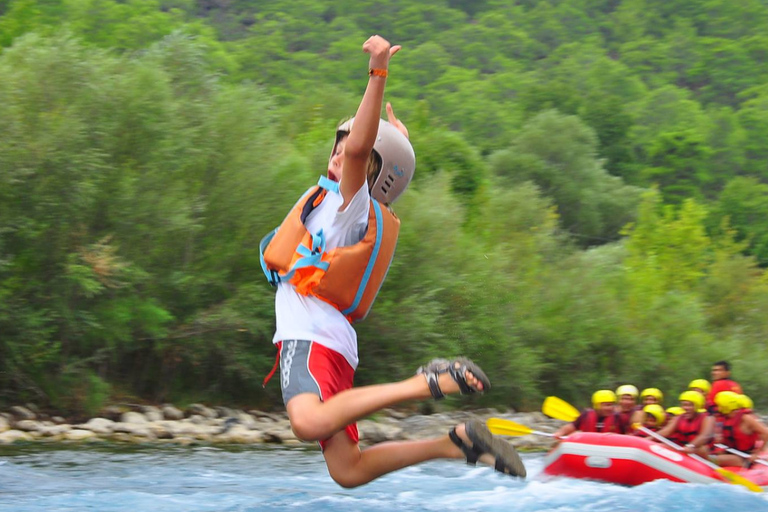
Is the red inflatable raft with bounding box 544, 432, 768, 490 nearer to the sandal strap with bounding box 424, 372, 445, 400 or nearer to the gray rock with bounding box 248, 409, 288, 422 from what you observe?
the sandal strap with bounding box 424, 372, 445, 400

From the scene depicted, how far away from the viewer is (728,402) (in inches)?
425

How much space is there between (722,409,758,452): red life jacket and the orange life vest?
7.35 metres

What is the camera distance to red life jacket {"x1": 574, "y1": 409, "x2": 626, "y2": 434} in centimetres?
1074

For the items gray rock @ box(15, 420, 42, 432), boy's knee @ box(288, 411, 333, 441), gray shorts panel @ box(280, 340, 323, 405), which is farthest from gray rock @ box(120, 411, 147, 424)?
boy's knee @ box(288, 411, 333, 441)

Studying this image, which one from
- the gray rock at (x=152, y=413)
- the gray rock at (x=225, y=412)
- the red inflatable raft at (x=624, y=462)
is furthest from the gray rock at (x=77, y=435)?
the red inflatable raft at (x=624, y=462)

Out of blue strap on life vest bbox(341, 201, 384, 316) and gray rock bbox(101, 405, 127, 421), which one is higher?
gray rock bbox(101, 405, 127, 421)

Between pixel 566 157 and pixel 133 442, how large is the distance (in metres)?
32.2

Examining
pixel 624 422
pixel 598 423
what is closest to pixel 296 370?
pixel 598 423

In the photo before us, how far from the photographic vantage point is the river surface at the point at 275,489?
6.46 metres

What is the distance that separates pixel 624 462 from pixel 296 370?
5.18 metres

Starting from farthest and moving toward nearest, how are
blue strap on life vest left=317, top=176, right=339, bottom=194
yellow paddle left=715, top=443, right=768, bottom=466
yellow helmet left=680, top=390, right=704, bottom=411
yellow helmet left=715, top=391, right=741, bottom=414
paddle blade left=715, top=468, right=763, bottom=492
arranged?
yellow helmet left=680, top=390, right=704, bottom=411 < yellow helmet left=715, top=391, right=741, bottom=414 < yellow paddle left=715, top=443, right=768, bottom=466 < paddle blade left=715, top=468, right=763, bottom=492 < blue strap on life vest left=317, top=176, right=339, bottom=194

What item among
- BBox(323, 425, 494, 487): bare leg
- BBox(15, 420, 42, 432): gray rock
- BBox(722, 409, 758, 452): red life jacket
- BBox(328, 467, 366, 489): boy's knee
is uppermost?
BBox(15, 420, 42, 432): gray rock

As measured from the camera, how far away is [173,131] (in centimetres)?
1432

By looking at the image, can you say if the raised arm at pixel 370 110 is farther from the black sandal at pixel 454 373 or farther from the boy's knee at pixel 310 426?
the boy's knee at pixel 310 426
